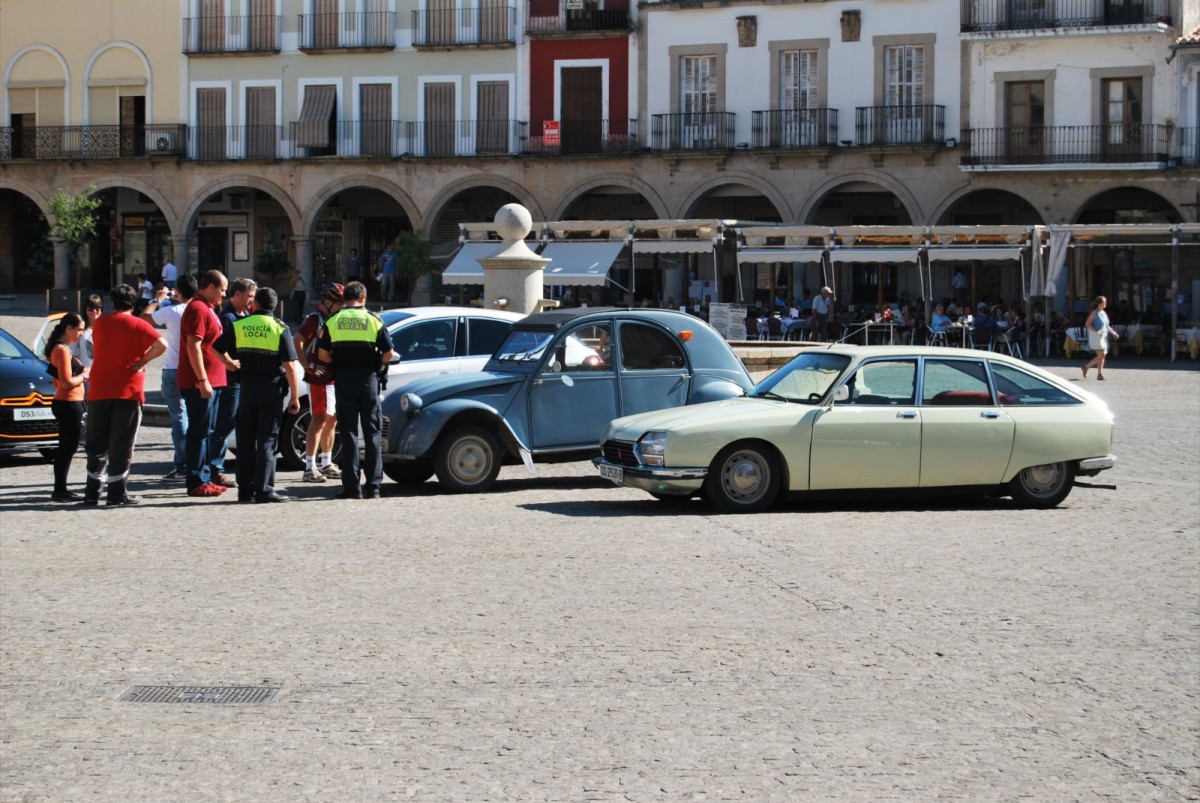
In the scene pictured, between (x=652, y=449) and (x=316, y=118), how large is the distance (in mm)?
37327

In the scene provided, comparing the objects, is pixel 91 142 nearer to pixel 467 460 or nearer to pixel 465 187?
pixel 465 187

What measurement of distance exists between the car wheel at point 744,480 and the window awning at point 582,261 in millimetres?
23525

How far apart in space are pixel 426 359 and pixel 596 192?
32128mm

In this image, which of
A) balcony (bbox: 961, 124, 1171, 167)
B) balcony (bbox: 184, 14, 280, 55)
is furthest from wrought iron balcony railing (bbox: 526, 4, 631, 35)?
balcony (bbox: 961, 124, 1171, 167)

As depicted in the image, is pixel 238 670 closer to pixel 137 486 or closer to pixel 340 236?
pixel 137 486

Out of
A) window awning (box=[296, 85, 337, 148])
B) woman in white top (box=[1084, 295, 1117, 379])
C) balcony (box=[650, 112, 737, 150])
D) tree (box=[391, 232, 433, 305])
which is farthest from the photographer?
window awning (box=[296, 85, 337, 148])

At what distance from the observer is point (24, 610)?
925 cm

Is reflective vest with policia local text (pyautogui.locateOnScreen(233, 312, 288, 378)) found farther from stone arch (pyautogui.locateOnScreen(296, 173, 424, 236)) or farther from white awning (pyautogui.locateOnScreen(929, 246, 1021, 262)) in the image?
stone arch (pyautogui.locateOnScreen(296, 173, 424, 236))

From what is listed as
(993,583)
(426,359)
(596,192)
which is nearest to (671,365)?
(426,359)

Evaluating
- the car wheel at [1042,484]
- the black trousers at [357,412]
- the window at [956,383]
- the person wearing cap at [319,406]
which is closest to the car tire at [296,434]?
the person wearing cap at [319,406]

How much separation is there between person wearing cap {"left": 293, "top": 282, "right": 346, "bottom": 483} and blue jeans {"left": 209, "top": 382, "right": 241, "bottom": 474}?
679 millimetres

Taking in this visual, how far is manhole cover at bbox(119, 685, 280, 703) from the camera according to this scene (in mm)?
7355

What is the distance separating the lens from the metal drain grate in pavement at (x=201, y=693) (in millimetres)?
7348

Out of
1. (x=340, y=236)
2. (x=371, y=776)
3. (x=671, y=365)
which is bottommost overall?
(x=371, y=776)
